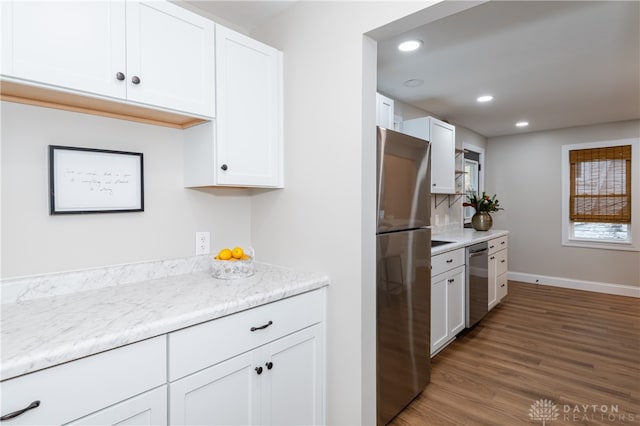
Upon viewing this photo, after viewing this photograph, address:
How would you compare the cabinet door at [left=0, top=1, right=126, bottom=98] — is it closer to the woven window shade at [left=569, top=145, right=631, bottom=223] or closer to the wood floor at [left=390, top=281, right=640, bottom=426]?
the wood floor at [left=390, top=281, right=640, bottom=426]

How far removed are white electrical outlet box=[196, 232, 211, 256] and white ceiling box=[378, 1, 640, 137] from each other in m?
1.75

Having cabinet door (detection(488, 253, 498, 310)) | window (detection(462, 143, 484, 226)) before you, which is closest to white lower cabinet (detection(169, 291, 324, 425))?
cabinet door (detection(488, 253, 498, 310))

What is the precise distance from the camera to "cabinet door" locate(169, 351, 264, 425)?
3.84 feet

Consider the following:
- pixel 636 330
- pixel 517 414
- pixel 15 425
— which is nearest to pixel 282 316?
pixel 15 425

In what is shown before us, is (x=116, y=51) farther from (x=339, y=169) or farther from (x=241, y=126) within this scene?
(x=339, y=169)

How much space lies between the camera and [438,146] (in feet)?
11.6

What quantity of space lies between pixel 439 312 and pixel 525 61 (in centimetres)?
209

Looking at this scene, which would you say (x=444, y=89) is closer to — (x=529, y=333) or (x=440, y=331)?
(x=440, y=331)

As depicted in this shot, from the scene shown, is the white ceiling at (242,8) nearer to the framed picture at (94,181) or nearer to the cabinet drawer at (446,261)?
the framed picture at (94,181)

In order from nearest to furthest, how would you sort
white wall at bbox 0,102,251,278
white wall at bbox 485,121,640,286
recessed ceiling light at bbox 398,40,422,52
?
white wall at bbox 0,102,251,278, recessed ceiling light at bbox 398,40,422,52, white wall at bbox 485,121,640,286

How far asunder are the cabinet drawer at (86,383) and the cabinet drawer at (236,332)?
0.06 meters

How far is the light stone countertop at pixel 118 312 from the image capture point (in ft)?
3.03

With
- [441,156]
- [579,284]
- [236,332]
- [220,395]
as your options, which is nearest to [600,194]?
[579,284]

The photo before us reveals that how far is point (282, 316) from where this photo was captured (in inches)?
59.9
